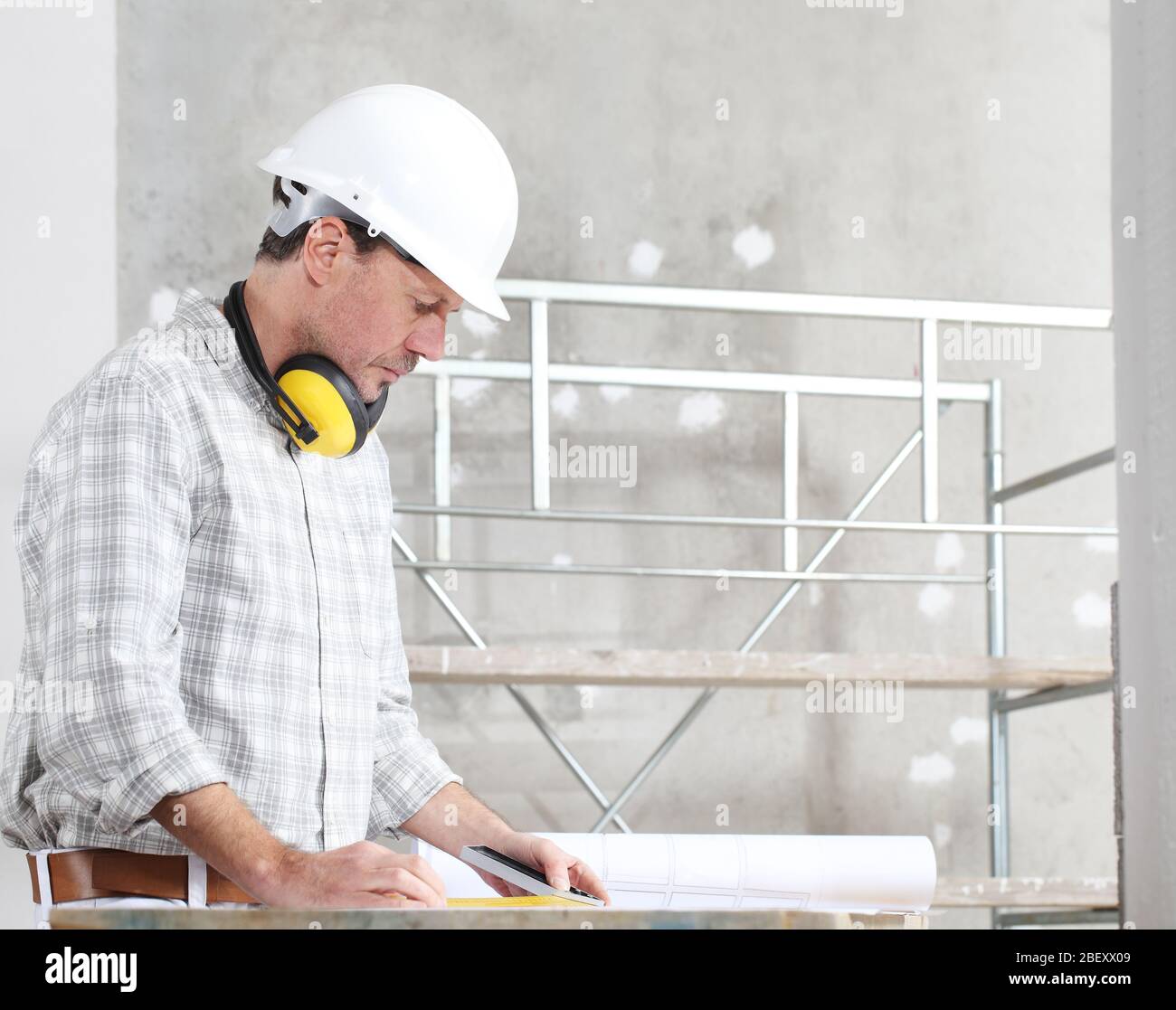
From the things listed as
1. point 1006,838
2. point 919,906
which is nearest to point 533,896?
point 919,906

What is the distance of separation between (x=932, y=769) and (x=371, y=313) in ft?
12.3

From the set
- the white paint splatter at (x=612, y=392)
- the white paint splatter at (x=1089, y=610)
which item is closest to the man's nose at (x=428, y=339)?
the white paint splatter at (x=612, y=392)

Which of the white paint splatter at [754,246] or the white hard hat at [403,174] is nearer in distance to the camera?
the white hard hat at [403,174]

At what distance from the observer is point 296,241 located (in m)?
1.68

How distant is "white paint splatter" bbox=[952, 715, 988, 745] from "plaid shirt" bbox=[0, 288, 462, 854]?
11.6 ft

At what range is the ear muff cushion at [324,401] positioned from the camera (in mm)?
1609

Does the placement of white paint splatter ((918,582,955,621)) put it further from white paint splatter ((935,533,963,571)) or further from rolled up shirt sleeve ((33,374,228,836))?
rolled up shirt sleeve ((33,374,228,836))

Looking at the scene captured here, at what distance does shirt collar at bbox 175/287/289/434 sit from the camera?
1.63 meters

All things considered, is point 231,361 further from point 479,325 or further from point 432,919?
point 479,325

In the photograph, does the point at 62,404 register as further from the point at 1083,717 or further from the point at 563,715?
the point at 1083,717

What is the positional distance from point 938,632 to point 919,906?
8.41ft

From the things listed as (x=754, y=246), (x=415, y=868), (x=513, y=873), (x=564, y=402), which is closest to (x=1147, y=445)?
(x=415, y=868)

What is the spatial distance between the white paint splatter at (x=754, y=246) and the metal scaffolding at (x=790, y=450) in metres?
0.81

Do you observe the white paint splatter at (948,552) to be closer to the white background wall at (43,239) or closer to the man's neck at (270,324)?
the white background wall at (43,239)
